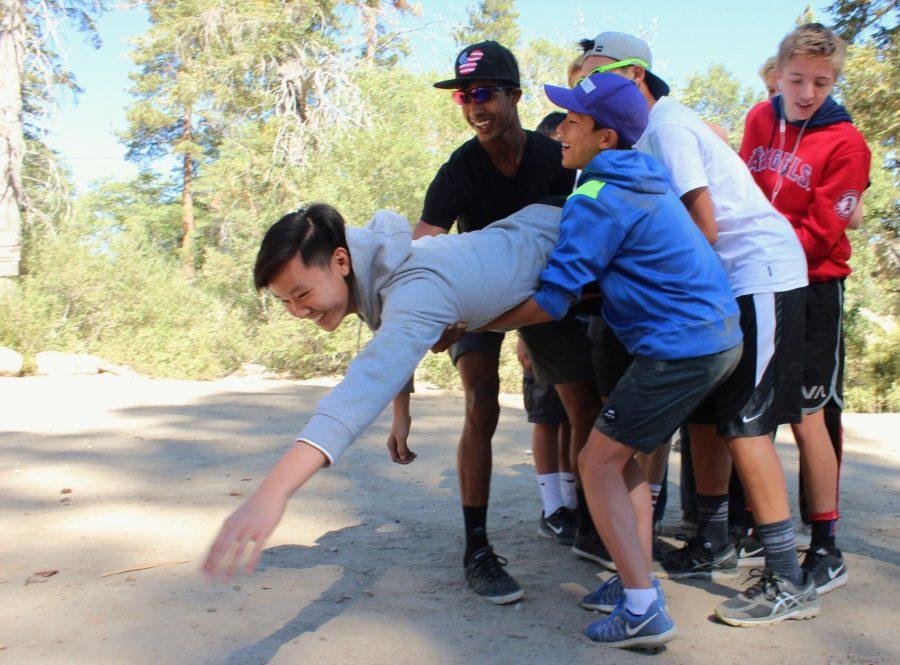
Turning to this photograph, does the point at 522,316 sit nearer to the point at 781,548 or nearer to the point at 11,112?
the point at 781,548

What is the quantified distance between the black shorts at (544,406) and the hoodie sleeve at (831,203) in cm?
141

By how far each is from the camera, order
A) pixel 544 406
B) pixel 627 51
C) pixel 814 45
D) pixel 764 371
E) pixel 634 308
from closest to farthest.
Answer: pixel 634 308 → pixel 764 371 → pixel 814 45 → pixel 627 51 → pixel 544 406

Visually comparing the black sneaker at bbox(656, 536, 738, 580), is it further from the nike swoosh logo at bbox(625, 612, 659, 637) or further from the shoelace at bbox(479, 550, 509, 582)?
the nike swoosh logo at bbox(625, 612, 659, 637)

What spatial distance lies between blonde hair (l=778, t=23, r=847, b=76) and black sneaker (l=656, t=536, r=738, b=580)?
2.05 meters

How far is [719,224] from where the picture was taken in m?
3.41

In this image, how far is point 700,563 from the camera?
3898 millimetres

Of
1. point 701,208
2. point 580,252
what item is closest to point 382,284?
point 580,252

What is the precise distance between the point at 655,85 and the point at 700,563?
2007 millimetres

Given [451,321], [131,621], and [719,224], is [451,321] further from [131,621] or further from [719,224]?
[131,621]

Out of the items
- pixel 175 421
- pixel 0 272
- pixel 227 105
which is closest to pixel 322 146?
pixel 0 272

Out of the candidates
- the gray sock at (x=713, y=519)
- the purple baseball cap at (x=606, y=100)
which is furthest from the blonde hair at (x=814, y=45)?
the gray sock at (x=713, y=519)

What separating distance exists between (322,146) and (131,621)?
1460 cm

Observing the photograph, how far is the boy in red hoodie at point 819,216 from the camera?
3.74 m

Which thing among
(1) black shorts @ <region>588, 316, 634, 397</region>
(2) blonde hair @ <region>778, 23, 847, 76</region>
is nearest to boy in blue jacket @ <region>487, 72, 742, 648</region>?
(1) black shorts @ <region>588, 316, 634, 397</region>
